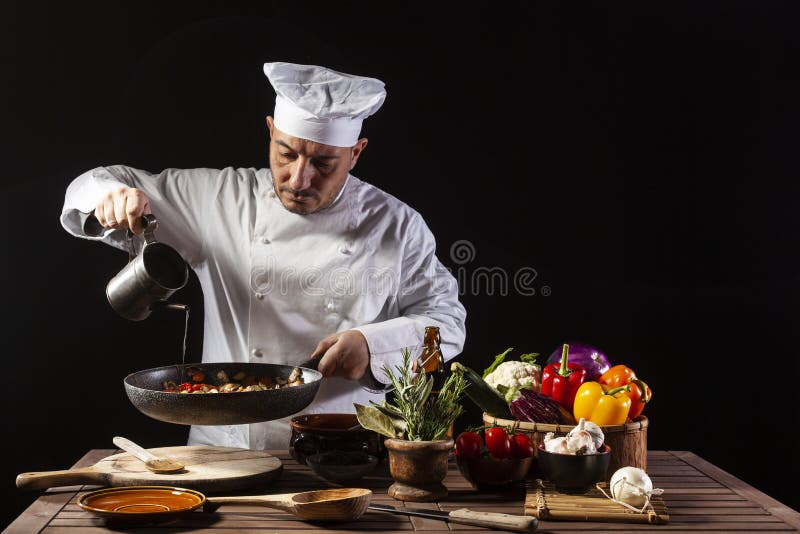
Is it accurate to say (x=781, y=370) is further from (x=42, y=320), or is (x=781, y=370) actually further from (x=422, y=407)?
(x=42, y=320)

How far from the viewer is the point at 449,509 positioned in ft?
6.28

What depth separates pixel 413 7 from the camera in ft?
11.9

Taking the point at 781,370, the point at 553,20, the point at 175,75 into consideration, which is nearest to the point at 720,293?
the point at 781,370

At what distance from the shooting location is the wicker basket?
2.10m

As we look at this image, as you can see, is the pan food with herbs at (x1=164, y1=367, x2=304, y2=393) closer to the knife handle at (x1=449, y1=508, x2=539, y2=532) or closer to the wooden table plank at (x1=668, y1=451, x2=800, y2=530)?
the knife handle at (x1=449, y1=508, x2=539, y2=532)

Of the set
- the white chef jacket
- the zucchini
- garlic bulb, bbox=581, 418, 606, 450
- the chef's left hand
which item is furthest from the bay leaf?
the white chef jacket

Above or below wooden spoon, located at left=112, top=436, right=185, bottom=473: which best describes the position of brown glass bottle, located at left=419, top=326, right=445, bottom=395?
above

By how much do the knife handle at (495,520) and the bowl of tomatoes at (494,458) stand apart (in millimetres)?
211

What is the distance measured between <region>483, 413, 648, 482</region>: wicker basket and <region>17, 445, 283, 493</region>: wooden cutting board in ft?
2.05

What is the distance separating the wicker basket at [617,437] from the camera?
2.10 m

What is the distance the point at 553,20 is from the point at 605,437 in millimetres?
2196

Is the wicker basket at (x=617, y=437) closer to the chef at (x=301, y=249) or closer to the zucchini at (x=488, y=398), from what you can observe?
the zucchini at (x=488, y=398)

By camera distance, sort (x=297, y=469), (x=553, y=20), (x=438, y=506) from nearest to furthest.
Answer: (x=438, y=506), (x=297, y=469), (x=553, y=20)

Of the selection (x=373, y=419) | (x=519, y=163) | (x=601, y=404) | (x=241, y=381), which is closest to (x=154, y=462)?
(x=241, y=381)
